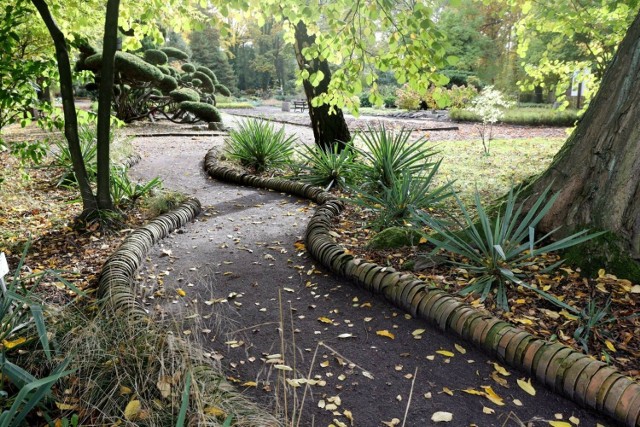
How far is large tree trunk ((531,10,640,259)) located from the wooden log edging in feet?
8.81

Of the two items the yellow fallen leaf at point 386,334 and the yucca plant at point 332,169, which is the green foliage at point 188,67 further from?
the yellow fallen leaf at point 386,334

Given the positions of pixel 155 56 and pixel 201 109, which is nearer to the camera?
pixel 201 109

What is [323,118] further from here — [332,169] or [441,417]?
[441,417]

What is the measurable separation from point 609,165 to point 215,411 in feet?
8.81

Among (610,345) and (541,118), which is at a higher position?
(541,118)

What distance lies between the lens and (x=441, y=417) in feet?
6.53

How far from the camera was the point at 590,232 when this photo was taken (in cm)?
294

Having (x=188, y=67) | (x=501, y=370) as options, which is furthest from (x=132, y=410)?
(x=188, y=67)

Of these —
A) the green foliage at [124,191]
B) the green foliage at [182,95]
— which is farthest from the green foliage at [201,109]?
the green foliage at [124,191]

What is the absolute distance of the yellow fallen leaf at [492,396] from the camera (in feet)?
6.81

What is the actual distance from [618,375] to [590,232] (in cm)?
121

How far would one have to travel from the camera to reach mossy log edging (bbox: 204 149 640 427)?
1931 mm

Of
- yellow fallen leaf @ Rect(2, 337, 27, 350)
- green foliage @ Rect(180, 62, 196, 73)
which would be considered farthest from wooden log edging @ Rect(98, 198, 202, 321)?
green foliage @ Rect(180, 62, 196, 73)

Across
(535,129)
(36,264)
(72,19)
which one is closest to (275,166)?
(72,19)
